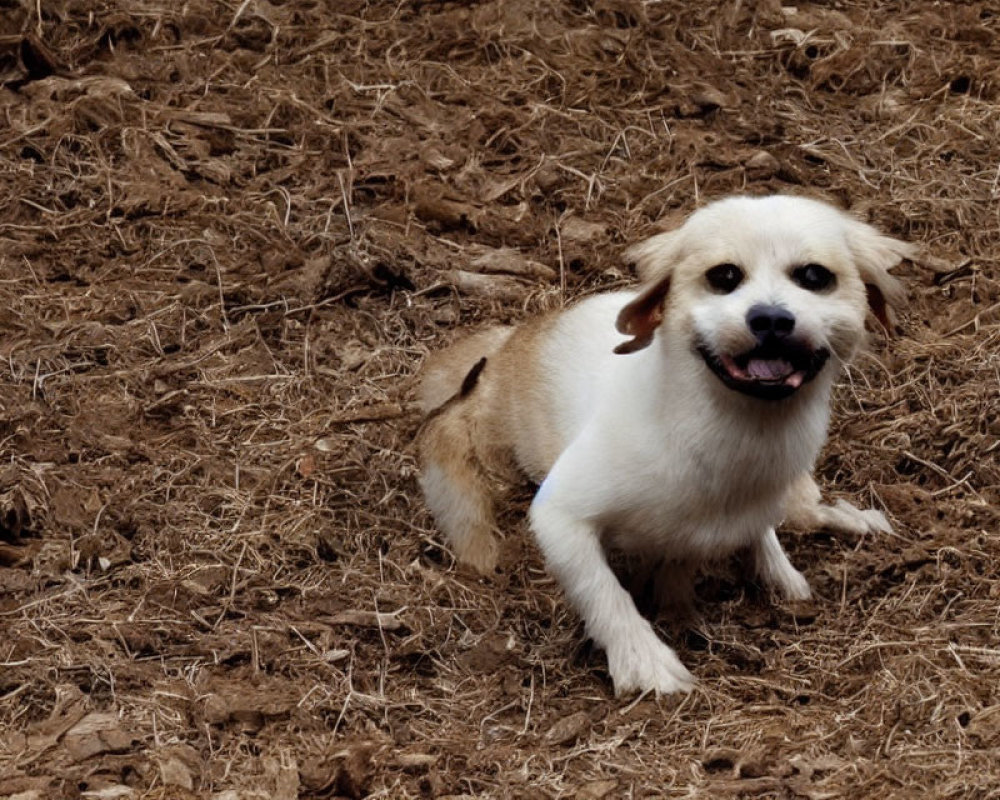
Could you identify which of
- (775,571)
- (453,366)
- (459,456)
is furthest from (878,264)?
(453,366)

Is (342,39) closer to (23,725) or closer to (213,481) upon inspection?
(213,481)

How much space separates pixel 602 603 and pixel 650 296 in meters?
0.95

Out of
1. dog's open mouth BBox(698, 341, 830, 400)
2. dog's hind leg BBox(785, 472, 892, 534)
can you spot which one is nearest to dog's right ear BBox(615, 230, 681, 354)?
dog's open mouth BBox(698, 341, 830, 400)

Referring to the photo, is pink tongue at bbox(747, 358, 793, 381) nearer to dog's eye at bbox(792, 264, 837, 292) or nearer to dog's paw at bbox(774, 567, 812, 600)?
dog's eye at bbox(792, 264, 837, 292)

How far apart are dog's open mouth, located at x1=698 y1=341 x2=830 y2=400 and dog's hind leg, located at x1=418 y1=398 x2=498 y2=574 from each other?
150cm

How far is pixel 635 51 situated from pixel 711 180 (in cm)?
104

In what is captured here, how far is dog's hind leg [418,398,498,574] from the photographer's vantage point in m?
6.09

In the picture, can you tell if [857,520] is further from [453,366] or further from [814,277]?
[453,366]

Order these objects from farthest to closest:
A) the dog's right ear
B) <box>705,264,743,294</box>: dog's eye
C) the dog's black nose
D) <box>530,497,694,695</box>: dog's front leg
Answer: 1. <box>530,497,694,695</box>: dog's front leg
2. the dog's right ear
3. <box>705,264,743,294</box>: dog's eye
4. the dog's black nose

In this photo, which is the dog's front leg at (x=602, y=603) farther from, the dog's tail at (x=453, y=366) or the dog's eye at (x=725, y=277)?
the dog's tail at (x=453, y=366)

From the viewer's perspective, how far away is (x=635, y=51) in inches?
333

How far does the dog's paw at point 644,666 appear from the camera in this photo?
205 inches

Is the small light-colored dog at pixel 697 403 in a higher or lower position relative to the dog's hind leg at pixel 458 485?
higher

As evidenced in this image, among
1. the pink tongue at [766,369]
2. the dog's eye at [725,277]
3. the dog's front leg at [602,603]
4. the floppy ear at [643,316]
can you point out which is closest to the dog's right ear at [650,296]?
the floppy ear at [643,316]
